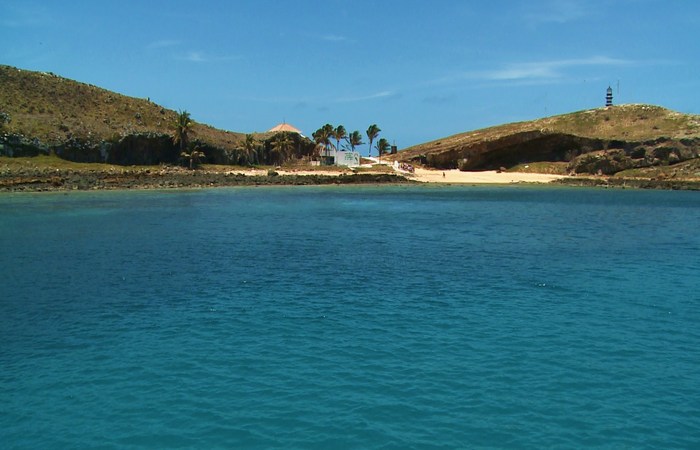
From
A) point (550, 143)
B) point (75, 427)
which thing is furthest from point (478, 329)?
point (550, 143)

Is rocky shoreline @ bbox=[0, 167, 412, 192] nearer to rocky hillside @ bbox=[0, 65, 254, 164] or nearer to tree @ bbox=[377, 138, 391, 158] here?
rocky hillside @ bbox=[0, 65, 254, 164]

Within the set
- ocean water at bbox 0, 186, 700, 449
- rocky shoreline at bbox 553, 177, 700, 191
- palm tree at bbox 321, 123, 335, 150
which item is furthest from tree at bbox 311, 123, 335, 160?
ocean water at bbox 0, 186, 700, 449

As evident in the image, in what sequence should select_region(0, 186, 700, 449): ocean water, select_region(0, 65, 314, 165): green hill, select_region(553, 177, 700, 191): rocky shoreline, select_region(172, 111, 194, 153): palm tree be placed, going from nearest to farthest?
select_region(0, 186, 700, 449): ocean water → select_region(0, 65, 314, 165): green hill → select_region(553, 177, 700, 191): rocky shoreline → select_region(172, 111, 194, 153): palm tree

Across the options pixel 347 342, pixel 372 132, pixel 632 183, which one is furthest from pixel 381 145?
pixel 347 342

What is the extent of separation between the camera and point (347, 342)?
1600cm

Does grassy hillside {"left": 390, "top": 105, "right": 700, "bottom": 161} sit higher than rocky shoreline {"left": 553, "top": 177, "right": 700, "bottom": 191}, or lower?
higher

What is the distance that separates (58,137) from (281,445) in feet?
274

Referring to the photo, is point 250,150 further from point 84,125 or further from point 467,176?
point 467,176

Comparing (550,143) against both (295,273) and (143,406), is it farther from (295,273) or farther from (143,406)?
(143,406)

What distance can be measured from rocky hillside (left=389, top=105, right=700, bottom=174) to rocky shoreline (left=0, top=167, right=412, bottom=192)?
2061 cm

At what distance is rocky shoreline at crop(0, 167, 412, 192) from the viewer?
70613mm

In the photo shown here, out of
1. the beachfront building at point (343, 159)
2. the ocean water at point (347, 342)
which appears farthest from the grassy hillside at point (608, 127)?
the ocean water at point (347, 342)

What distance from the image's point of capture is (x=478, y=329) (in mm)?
17156

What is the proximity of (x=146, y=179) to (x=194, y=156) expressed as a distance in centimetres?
1385
